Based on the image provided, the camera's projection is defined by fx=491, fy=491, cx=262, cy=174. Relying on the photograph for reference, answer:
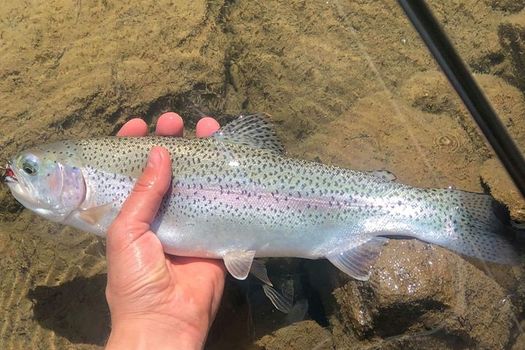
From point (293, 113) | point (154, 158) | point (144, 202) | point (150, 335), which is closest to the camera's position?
point (150, 335)

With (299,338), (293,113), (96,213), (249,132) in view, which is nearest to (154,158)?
(96,213)

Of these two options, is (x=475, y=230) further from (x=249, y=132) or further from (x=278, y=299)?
(x=249, y=132)

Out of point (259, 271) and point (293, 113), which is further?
point (293, 113)

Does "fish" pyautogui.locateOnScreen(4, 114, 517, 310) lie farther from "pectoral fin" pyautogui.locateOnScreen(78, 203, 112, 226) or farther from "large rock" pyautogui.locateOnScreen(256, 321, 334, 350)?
"large rock" pyautogui.locateOnScreen(256, 321, 334, 350)

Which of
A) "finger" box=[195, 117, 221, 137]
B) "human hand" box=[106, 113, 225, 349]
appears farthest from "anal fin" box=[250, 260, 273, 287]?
"finger" box=[195, 117, 221, 137]

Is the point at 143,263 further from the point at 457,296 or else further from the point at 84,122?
the point at 457,296
